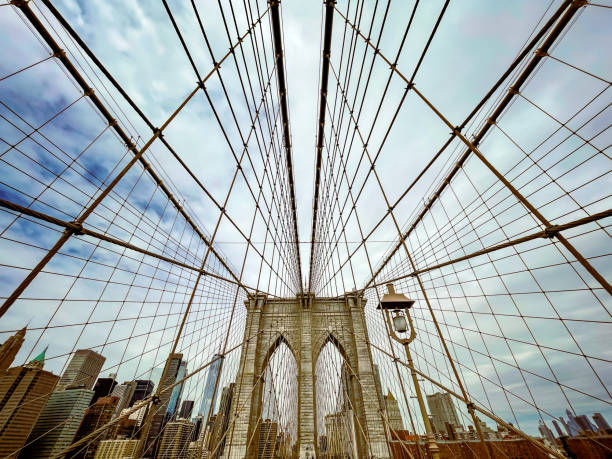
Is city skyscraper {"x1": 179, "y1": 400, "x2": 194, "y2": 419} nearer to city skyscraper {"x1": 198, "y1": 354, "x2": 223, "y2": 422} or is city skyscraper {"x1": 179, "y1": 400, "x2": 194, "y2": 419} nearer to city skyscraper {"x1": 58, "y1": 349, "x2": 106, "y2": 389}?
city skyscraper {"x1": 198, "y1": 354, "x2": 223, "y2": 422}

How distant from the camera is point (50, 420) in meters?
11.4

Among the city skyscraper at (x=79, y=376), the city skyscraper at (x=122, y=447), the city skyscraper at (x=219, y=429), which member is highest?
the city skyscraper at (x=79, y=376)

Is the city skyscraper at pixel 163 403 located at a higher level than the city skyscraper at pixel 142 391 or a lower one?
lower

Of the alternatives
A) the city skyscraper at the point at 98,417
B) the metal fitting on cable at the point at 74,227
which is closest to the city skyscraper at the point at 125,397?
the city skyscraper at the point at 98,417

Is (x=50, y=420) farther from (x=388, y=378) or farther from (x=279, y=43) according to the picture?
(x=279, y=43)

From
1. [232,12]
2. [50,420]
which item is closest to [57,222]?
[232,12]

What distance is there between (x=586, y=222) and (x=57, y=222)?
186 inches

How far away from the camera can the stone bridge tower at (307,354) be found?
36.0 ft

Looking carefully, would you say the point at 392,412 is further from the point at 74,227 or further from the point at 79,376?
the point at 74,227

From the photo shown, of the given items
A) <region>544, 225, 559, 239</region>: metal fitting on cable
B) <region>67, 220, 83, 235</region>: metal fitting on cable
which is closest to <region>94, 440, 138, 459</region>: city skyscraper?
<region>67, 220, 83, 235</region>: metal fitting on cable

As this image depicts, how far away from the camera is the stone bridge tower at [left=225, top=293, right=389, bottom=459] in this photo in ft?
36.0

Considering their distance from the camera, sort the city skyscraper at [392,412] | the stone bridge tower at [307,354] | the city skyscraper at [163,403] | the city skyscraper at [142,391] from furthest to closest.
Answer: the stone bridge tower at [307,354]
the city skyscraper at [392,412]
the city skyscraper at [142,391]
the city skyscraper at [163,403]

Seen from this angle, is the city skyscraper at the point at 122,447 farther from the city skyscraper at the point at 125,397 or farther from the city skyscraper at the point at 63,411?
the city skyscraper at the point at 63,411

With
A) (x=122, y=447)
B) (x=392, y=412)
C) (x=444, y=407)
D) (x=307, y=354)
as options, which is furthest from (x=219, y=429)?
(x=444, y=407)
